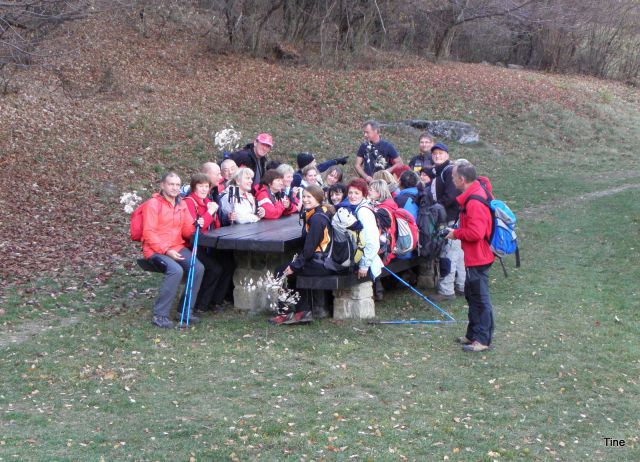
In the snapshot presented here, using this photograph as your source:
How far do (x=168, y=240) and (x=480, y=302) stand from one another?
310 cm

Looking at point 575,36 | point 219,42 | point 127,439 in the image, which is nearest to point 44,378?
point 127,439

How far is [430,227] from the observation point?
894 centimetres

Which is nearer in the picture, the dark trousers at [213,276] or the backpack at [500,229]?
the backpack at [500,229]

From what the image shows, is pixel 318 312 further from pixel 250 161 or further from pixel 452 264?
pixel 250 161

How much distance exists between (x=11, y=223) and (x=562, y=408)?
9.02m

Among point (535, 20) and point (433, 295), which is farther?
point (535, 20)

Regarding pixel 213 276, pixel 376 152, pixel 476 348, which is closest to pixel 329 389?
pixel 476 348

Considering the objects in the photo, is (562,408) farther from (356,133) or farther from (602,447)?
(356,133)

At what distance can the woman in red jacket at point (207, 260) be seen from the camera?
8.29 metres

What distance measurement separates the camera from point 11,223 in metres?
12.1

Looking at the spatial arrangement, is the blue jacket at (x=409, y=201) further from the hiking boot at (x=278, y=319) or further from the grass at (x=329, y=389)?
the hiking boot at (x=278, y=319)

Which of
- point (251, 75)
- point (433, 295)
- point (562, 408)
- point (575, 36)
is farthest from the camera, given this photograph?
point (575, 36)

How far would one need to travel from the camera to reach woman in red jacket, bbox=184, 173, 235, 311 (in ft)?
27.2

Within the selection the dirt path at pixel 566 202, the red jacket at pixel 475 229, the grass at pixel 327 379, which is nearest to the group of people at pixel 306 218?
the red jacket at pixel 475 229
